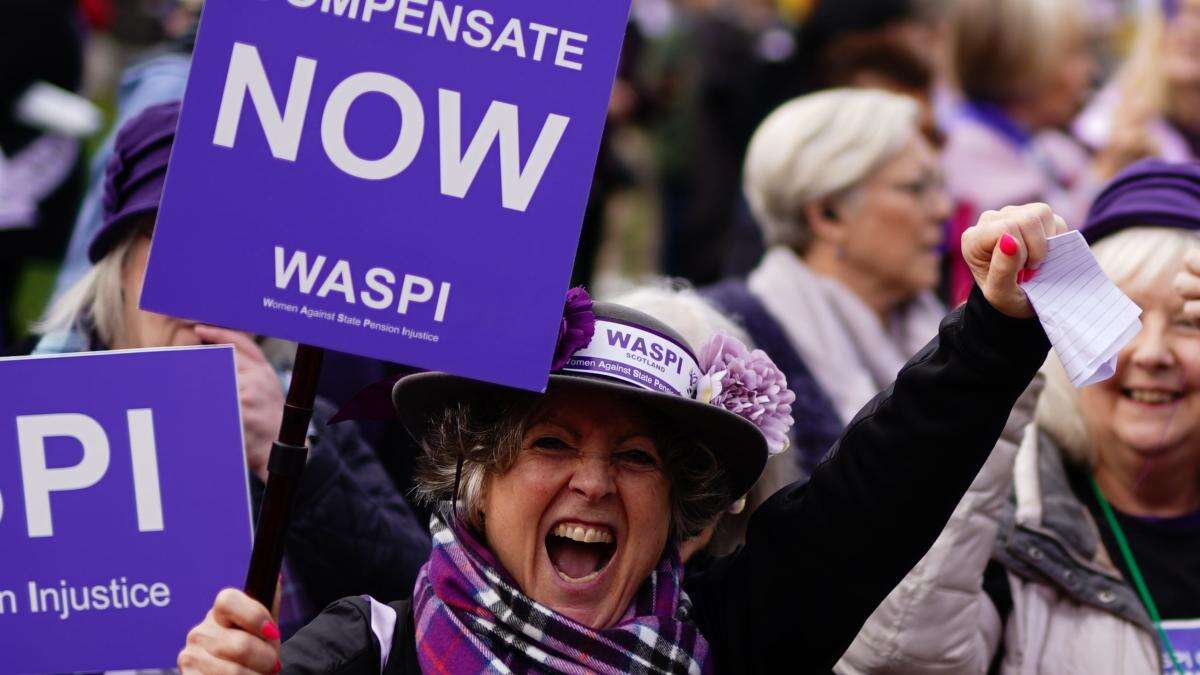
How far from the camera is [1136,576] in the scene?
134 inches

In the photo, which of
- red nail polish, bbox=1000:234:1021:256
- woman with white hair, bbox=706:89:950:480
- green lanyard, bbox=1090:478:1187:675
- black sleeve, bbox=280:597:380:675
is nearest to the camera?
red nail polish, bbox=1000:234:1021:256

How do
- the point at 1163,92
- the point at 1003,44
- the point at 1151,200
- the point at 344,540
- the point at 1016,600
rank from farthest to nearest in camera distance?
the point at 1003,44 → the point at 1163,92 → the point at 1151,200 → the point at 344,540 → the point at 1016,600

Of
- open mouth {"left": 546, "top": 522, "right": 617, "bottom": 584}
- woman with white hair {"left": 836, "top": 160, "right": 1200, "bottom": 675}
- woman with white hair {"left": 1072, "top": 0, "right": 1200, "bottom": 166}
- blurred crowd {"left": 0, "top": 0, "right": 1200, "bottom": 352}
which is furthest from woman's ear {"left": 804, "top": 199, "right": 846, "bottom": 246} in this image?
open mouth {"left": 546, "top": 522, "right": 617, "bottom": 584}

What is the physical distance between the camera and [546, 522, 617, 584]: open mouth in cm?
279

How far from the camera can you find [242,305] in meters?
2.52

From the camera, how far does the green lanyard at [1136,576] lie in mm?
3324

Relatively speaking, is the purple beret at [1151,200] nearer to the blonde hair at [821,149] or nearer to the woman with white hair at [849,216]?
the woman with white hair at [849,216]

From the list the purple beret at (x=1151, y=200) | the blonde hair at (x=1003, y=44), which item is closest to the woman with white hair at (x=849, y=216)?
the blonde hair at (x=1003, y=44)

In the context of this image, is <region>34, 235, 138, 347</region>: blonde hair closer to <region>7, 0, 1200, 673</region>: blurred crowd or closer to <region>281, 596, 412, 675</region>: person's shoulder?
<region>7, 0, 1200, 673</region>: blurred crowd

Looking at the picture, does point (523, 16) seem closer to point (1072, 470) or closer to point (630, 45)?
point (1072, 470)

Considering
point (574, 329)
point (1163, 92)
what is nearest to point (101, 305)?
point (574, 329)

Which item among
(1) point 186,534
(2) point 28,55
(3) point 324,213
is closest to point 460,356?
(3) point 324,213

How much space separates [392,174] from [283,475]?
472 millimetres

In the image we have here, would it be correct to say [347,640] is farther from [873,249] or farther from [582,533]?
[873,249]
